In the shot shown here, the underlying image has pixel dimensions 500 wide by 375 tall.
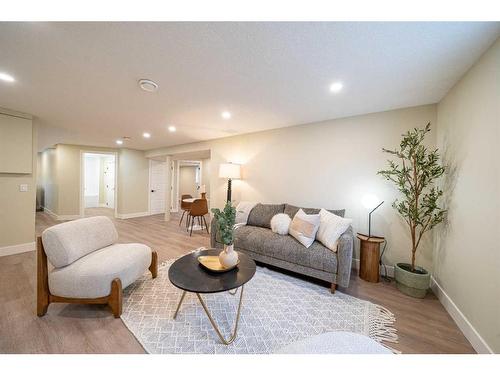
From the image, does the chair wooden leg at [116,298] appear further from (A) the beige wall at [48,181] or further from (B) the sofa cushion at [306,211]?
(A) the beige wall at [48,181]

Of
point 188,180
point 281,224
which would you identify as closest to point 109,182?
point 188,180

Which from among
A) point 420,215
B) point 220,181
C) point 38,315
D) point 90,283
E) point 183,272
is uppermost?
point 220,181

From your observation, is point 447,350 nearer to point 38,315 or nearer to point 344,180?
point 344,180

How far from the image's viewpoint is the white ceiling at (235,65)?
129 cm

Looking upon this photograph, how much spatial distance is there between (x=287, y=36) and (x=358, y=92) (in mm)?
1296

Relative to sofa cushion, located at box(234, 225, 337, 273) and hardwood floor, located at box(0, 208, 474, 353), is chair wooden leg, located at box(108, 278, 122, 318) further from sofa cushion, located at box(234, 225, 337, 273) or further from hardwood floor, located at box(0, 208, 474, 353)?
sofa cushion, located at box(234, 225, 337, 273)

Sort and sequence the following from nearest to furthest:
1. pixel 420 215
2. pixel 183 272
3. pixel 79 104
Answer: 1. pixel 183 272
2. pixel 420 215
3. pixel 79 104

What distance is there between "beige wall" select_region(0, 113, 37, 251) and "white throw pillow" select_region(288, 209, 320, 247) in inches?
177

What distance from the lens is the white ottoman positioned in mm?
843

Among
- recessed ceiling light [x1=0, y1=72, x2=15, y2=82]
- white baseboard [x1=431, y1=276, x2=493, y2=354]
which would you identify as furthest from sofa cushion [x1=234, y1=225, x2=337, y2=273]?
recessed ceiling light [x1=0, y1=72, x2=15, y2=82]

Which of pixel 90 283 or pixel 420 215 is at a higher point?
pixel 420 215

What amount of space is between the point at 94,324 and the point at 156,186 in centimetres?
585
